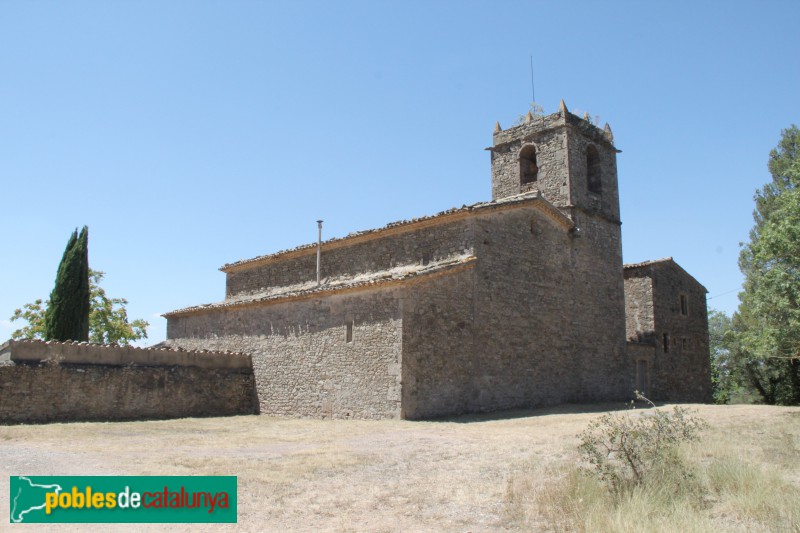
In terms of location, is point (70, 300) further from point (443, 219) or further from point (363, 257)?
point (443, 219)

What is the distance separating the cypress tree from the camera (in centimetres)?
2512

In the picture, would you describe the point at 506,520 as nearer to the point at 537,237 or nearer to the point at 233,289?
the point at 537,237

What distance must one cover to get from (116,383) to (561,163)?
16.3m

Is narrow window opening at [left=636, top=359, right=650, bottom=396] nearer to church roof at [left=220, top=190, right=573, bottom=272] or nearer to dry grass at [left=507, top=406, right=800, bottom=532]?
church roof at [left=220, top=190, right=573, bottom=272]

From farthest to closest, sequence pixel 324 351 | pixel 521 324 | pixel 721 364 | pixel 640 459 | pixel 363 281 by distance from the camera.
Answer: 1. pixel 721 364
2. pixel 521 324
3. pixel 324 351
4. pixel 363 281
5. pixel 640 459

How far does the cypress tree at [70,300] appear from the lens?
25.1 metres

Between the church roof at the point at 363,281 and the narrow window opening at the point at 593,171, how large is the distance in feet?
27.2

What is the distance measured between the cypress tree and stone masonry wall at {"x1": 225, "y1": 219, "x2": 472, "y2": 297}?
6.29 meters

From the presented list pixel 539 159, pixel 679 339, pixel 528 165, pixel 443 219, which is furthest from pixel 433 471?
pixel 679 339

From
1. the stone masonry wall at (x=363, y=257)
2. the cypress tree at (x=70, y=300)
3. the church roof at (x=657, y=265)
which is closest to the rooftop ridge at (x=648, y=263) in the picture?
the church roof at (x=657, y=265)

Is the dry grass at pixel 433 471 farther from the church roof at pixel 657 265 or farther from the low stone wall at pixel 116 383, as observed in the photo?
the church roof at pixel 657 265

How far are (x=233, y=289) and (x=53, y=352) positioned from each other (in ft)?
31.6

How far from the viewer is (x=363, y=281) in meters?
16.7

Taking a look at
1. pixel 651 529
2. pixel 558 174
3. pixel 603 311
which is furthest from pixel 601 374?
pixel 651 529
